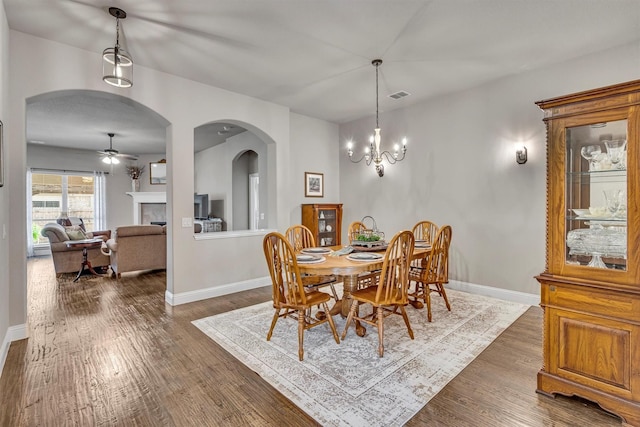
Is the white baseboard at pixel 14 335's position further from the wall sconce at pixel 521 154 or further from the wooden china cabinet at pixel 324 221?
the wall sconce at pixel 521 154

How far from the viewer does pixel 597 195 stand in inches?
78.7

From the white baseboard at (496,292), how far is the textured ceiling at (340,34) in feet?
9.30

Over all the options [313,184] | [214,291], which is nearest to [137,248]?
[214,291]

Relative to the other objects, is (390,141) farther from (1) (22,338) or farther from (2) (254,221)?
(1) (22,338)

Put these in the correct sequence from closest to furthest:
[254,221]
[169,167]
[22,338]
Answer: [22,338]
[169,167]
[254,221]

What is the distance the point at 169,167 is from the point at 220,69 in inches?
55.7

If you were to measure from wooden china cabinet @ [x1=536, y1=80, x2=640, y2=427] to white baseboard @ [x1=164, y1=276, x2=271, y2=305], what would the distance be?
12.2ft

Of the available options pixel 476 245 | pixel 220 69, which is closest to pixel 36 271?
pixel 220 69

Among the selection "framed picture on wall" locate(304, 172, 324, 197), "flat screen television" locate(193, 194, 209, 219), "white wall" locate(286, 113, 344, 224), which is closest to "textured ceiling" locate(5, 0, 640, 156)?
"white wall" locate(286, 113, 344, 224)

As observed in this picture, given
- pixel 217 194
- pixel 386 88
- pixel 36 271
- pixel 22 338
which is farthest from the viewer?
pixel 217 194

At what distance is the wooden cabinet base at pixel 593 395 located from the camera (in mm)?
1748

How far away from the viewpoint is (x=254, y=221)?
765 cm

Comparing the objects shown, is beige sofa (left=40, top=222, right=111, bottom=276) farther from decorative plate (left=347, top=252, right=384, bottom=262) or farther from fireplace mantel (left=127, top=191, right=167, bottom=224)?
decorative plate (left=347, top=252, right=384, bottom=262)

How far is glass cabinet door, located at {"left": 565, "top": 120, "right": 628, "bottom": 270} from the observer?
6.19 feet
